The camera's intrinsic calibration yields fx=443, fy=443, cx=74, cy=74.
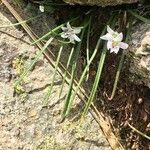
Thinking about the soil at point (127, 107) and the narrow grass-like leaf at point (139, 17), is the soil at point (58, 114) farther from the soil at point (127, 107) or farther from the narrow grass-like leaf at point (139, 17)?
the narrow grass-like leaf at point (139, 17)

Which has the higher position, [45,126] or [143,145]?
[45,126]

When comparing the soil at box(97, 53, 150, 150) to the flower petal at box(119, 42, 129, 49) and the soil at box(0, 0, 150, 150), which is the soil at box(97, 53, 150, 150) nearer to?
the soil at box(0, 0, 150, 150)

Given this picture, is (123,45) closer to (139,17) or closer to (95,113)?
(139,17)

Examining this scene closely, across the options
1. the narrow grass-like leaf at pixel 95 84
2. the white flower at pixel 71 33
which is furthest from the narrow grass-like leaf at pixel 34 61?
the narrow grass-like leaf at pixel 95 84

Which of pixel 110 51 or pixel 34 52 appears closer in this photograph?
pixel 110 51

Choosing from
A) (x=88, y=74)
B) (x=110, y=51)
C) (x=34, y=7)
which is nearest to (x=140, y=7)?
(x=110, y=51)

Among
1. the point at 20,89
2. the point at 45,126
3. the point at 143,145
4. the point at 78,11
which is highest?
the point at 78,11

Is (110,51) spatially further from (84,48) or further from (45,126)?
(45,126)
